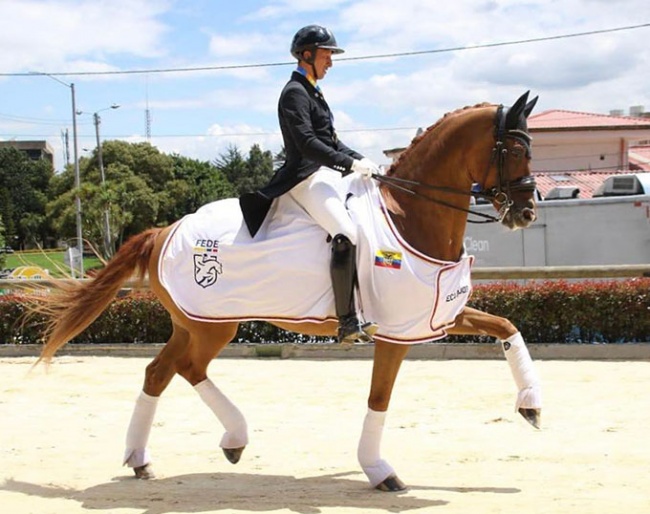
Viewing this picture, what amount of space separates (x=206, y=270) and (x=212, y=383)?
0.78 m

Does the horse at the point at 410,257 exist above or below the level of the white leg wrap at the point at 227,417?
above

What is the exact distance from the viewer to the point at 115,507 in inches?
192

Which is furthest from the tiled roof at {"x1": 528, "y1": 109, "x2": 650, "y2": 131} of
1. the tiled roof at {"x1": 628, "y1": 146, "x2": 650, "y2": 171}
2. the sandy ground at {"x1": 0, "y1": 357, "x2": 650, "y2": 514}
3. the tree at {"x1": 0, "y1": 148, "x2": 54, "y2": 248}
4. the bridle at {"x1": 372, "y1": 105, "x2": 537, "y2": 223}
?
the tree at {"x1": 0, "y1": 148, "x2": 54, "y2": 248}

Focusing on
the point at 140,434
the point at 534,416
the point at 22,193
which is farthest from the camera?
the point at 22,193

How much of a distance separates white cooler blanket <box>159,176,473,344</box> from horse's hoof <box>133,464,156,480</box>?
1.10 metres

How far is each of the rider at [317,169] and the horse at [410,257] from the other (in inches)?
4.7

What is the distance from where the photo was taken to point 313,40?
17.5 feet

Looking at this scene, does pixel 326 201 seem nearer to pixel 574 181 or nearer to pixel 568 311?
pixel 568 311

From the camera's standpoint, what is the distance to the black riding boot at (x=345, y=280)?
5.05 metres

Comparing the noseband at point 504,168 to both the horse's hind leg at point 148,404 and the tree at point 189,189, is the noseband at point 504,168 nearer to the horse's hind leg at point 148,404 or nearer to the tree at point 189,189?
the horse's hind leg at point 148,404

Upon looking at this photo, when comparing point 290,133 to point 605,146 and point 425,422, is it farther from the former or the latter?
point 605,146

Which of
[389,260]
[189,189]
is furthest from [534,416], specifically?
[189,189]

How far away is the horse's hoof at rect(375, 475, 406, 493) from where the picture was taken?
5062mm

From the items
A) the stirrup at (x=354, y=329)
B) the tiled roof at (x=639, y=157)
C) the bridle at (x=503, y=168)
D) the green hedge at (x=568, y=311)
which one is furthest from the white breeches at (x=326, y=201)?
the tiled roof at (x=639, y=157)
